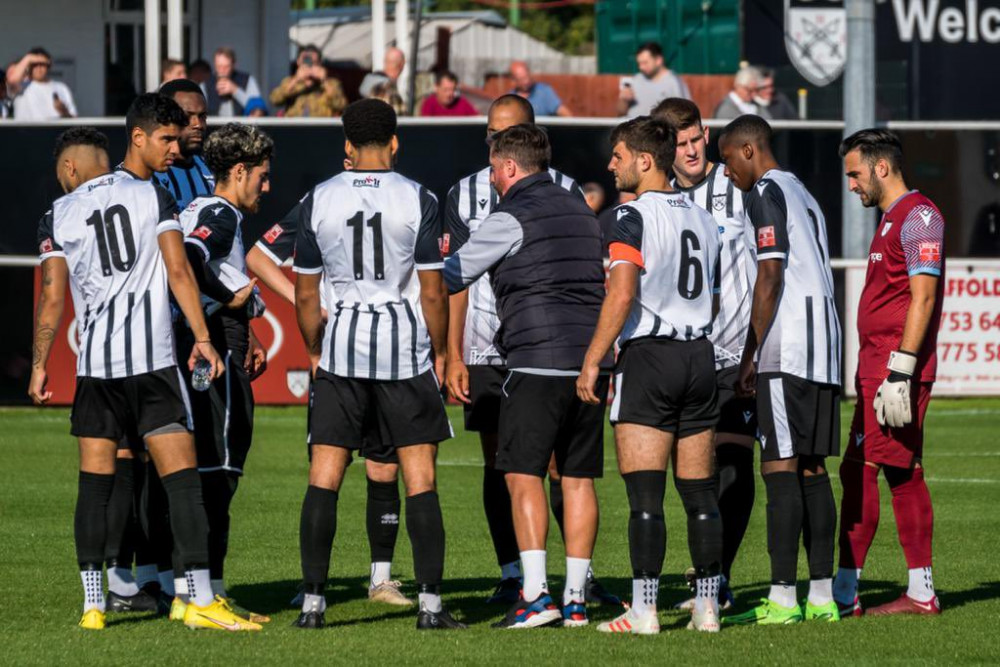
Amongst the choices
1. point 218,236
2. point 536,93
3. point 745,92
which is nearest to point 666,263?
point 218,236

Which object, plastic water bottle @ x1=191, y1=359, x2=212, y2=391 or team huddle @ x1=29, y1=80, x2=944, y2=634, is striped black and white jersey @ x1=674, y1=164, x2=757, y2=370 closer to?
team huddle @ x1=29, y1=80, x2=944, y2=634

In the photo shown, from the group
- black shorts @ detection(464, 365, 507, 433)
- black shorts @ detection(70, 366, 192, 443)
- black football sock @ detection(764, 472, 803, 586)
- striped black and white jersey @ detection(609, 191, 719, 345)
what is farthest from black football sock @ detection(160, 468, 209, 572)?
black football sock @ detection(764, 472, 803, 586)

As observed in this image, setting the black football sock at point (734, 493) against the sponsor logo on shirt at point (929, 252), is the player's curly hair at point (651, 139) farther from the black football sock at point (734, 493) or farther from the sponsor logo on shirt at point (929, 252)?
the black football sock at point (734, 493)

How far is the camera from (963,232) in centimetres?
1923

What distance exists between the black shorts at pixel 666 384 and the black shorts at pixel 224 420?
1.76 meters

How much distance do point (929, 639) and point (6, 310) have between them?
12011 mm

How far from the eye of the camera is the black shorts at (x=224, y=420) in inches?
316

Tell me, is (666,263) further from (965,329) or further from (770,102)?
(770,102)

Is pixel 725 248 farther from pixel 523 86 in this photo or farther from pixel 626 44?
pixel 626 44

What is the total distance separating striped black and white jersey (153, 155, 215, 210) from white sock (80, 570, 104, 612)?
189cm

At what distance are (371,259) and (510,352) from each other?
758mm

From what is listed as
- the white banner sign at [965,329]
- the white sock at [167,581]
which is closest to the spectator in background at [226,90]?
the white banner sign at [965,329]

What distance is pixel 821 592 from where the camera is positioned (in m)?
7.96

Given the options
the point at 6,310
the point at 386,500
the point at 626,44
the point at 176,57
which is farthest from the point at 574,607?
the point at 626,44
